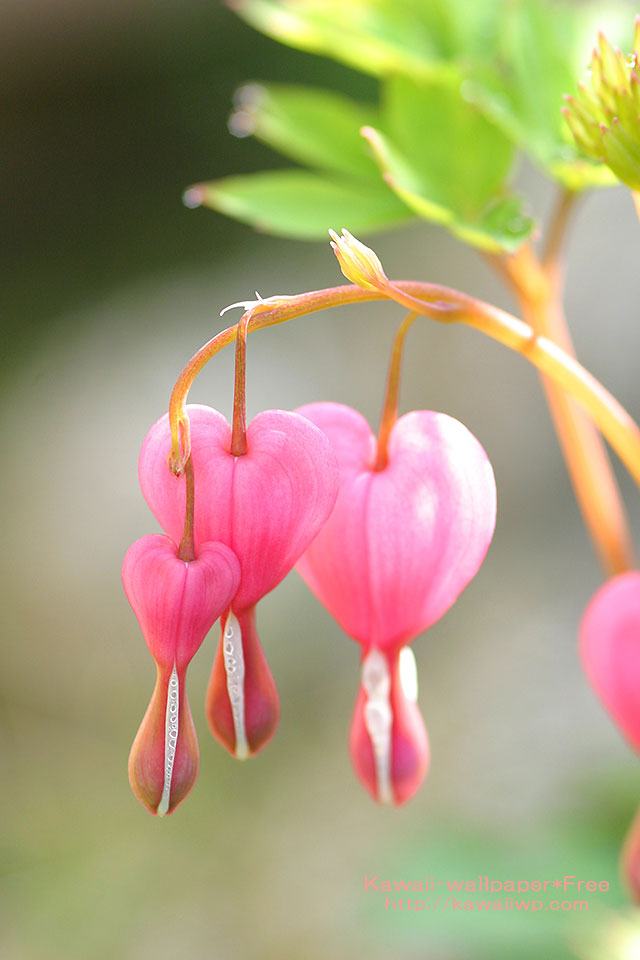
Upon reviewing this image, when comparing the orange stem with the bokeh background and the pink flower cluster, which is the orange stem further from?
the bokeh background

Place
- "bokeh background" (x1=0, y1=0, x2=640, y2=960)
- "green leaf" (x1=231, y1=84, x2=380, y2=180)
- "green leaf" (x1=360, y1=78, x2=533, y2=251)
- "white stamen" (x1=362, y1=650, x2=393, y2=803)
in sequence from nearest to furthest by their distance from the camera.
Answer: "white stamen" (x1=362, y1=650, x2=393, y2=803) → "green leaf" (x1=360, y1=78, x2=533, y2=251) → "green leaf" (x1=231, y1=84, x2=380, y2=180) → "bokeh background" (x1=0, y1=0, x2=640, y2=960)

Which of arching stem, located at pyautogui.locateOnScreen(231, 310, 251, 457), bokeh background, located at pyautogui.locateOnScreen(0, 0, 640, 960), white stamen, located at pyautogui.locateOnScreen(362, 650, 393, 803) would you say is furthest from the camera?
bokeh background, located at pyautogui.locateOnScreen(0, 0, 640, 960)

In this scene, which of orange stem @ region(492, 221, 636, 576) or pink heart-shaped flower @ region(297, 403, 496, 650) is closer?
pink heart-shaped flower @ region(297, 403, 496, 650)

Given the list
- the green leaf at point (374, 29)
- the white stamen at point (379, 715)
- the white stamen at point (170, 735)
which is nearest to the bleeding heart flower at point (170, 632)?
the white stamen at point (170, 735)

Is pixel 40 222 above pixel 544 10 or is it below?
above

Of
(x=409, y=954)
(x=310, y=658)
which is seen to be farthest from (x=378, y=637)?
(x=310, y=658)

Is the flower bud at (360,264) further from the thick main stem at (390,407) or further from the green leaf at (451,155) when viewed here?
the green leaf at (451,155)

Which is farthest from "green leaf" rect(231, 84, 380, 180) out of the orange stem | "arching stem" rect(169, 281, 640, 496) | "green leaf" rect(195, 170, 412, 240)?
"arching stem" rect(169, 281, 640, 496)

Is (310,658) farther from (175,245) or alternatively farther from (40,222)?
(40,222)
